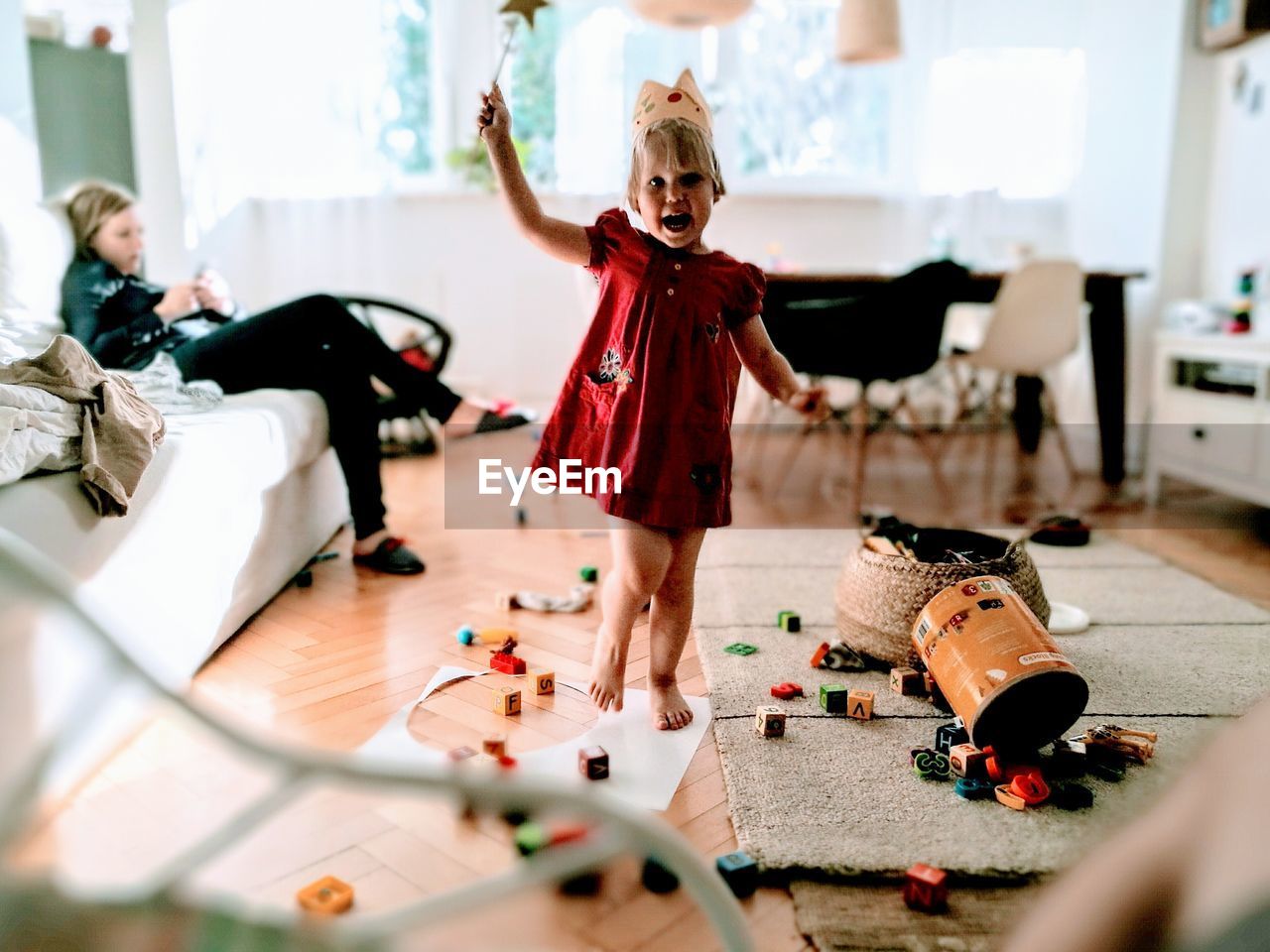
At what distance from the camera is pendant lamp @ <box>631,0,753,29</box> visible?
3035mm

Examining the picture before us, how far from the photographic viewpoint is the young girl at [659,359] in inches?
55.9

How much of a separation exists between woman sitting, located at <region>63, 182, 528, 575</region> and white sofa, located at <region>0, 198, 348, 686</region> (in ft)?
0.21

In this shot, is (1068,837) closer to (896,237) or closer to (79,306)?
(79,306)

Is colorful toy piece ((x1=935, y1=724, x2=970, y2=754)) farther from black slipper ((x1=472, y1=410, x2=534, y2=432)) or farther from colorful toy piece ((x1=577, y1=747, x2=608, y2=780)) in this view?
black slipper ((x1=472, y1=410, x2=534, y2=432))

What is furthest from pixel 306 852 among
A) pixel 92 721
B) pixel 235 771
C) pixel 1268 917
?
pixel 1268 917

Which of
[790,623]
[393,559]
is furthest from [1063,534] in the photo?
[393,559]

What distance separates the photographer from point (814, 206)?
4.53m

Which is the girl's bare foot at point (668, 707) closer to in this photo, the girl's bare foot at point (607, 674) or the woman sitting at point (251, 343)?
the girl's bare foot at point (607, 674)

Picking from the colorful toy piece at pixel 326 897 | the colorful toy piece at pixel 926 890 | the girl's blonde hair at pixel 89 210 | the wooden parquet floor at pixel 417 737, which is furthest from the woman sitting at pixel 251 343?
the colorful toy piece at pixel 926 890

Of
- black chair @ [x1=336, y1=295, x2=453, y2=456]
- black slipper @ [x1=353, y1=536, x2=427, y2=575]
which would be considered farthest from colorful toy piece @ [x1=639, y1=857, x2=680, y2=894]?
black chair @ [x1=336, y1=295, x2=453, y2=456]

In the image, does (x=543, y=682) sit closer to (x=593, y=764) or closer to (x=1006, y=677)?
(x=593, y=764)

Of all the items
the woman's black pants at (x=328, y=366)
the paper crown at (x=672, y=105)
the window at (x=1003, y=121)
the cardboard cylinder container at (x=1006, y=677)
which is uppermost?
the window at (x=1003, y=121)

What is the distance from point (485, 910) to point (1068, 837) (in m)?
0.95

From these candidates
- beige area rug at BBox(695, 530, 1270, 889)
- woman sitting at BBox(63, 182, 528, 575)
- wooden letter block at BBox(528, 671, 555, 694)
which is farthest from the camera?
woman sitting at BBox(63, 182, 528, 575)
